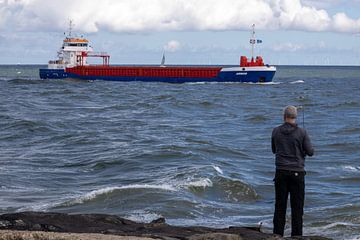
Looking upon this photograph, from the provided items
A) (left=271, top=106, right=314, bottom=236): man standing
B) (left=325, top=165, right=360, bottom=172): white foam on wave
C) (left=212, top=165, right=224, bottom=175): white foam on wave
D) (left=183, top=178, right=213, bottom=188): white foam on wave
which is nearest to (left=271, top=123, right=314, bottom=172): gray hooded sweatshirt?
(left=271, top=106, right=314, bottom=236): man standing

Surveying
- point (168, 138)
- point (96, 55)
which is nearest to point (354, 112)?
point (168, 138)

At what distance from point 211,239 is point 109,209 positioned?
5646 mm

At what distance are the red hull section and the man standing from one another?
66.6m

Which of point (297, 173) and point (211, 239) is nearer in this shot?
point (211, 239)

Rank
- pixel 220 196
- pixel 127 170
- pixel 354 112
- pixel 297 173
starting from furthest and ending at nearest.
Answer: pixel 354 112, pixel 127 170, pixel 220 196, pixel 297 173

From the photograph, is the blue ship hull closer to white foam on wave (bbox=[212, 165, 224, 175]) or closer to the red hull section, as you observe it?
the red hull section

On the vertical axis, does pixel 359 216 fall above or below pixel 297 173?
below

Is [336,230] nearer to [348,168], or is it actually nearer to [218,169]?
[218,169]

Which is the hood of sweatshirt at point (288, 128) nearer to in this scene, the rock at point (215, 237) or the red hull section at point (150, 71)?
the rock at point (215, 237)

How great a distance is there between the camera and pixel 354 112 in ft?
131

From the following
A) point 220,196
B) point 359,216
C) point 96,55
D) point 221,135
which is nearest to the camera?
point 359,216

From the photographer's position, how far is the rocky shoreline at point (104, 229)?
7359 millimetres

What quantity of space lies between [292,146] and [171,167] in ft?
32.0

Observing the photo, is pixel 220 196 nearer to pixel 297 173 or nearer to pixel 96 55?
pixel 297 173
